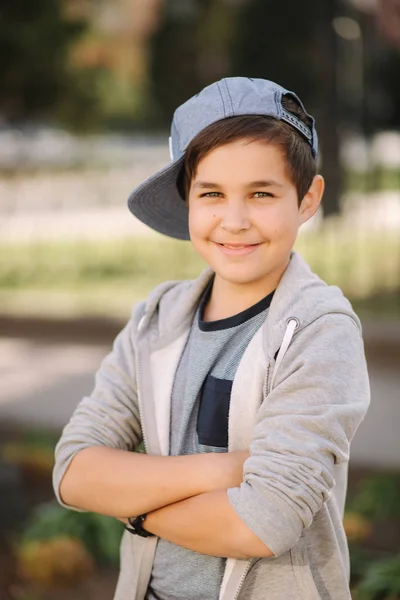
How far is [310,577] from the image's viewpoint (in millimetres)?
1830

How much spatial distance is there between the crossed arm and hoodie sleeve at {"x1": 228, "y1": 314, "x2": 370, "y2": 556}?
1.6 inches

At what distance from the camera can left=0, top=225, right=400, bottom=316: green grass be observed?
392 inches

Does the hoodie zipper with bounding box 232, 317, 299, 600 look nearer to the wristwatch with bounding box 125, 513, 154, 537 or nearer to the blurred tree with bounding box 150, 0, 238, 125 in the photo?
the wristwatch with bounding box 125, 513, 154, 537

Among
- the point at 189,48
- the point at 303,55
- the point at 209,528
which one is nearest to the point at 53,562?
the point at 209,528

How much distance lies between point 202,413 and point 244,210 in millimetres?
407

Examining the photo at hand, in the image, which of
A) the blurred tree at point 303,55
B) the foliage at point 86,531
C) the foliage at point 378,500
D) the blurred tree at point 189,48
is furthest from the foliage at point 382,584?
the blurred tree at point 189,48

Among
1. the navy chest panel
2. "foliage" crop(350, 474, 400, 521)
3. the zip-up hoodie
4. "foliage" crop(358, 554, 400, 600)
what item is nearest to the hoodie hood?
the zip-up hoodie

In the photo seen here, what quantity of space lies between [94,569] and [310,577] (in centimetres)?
226

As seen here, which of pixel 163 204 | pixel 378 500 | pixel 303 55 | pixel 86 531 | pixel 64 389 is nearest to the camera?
pixel 163 204

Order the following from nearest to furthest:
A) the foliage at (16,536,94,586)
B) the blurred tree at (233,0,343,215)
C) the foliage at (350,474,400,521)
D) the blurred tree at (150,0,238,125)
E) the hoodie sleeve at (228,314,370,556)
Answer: the hoodie sleeve at (228,314,370,556), the foliage at (16,536,94,586), the foliage at (350,474,400,521), the blurred tree at (233,0,343,215), the blurred tree at (150,0,238,125)

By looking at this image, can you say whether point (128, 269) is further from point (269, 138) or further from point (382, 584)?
point (269, 138)

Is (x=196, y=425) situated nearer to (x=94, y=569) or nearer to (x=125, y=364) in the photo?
(x=125, y=364)

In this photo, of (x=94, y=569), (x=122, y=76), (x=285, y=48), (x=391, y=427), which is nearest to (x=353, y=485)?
(x=391, y=427)

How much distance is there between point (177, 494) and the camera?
182 centimetres
